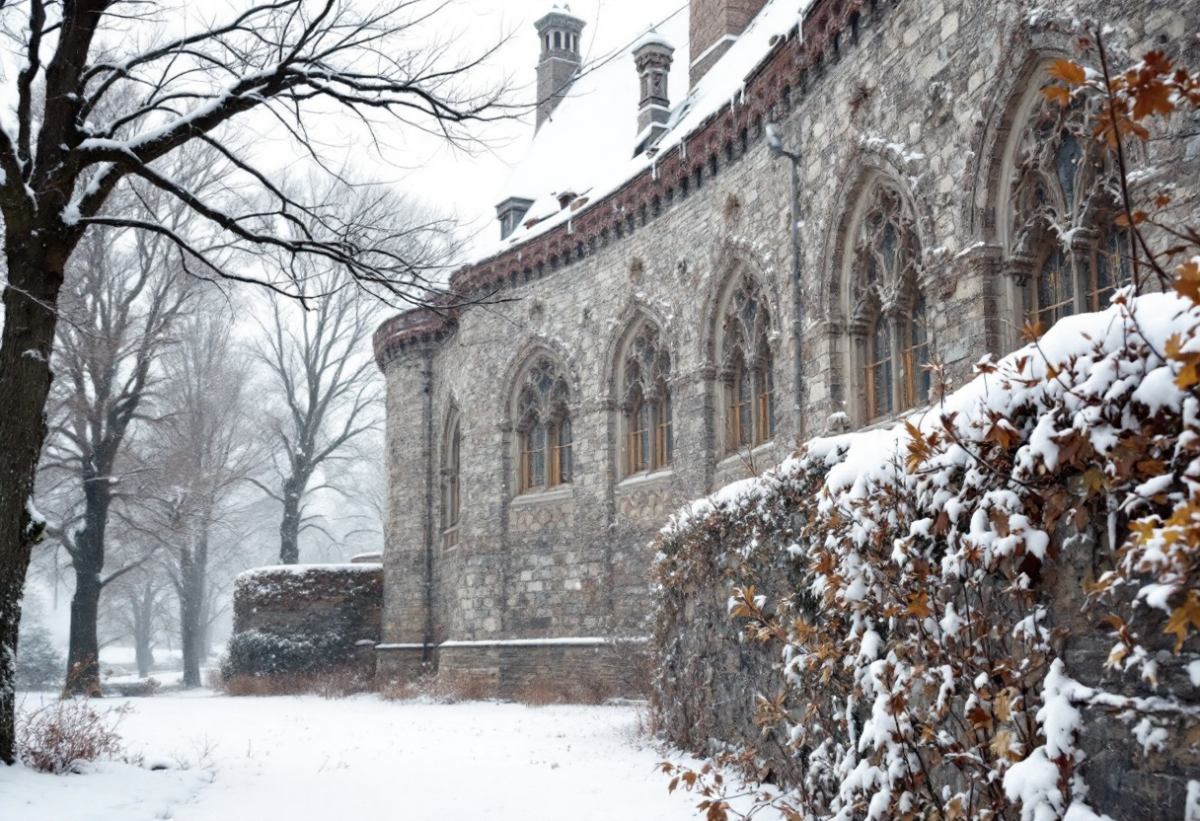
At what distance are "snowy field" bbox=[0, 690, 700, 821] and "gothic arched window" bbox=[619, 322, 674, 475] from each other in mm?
4256

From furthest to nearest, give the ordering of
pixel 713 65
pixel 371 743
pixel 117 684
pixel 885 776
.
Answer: pixel 117 684
pixel 713 65
pixel 371 743
pixel 885 776

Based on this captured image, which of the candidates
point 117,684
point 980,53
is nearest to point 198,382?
point 117,684

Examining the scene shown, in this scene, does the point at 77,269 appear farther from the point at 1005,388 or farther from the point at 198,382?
the point at 1005,388

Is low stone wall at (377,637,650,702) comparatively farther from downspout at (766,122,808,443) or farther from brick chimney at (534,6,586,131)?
brick chimney at (534,6,586,131)

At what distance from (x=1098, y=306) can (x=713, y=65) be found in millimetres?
11414

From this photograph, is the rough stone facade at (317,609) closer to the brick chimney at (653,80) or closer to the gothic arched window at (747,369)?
the brick chimney at (653,80)

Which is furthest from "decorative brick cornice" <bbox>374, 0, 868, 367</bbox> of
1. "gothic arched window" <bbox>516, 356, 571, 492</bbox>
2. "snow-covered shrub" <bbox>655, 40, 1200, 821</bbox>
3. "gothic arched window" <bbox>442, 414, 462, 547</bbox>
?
"snow-covered shrub" <bbox>655, 40, 1200, 821</bbox>

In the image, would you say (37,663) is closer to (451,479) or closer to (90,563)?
(90,563)

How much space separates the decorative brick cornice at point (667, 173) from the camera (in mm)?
11570

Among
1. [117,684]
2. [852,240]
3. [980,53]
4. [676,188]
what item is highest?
[676,188]

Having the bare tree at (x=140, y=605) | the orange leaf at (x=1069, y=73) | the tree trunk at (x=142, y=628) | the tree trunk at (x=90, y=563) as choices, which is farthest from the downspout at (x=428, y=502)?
the tree trunk at (x=142, y=628)

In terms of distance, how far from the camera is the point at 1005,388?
360 cm

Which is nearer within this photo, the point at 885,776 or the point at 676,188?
the point at 885,776

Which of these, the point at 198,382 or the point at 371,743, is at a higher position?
the point at 198,382
